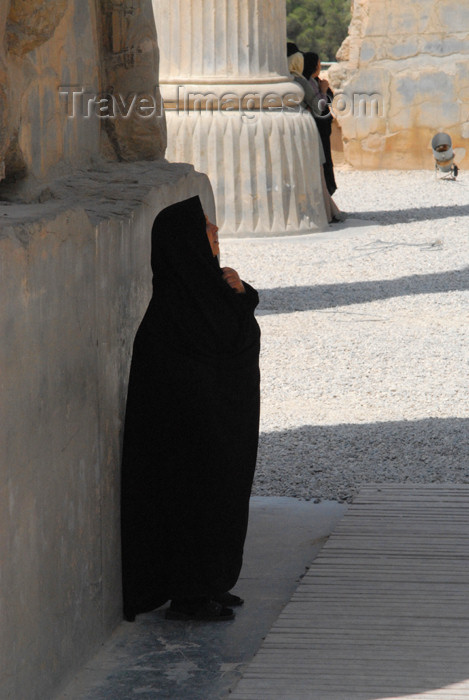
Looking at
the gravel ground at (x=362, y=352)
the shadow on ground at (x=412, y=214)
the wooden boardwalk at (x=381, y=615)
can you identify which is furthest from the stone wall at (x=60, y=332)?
the shadow on ground at (x=412, y=214)

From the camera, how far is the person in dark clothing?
1238 cm

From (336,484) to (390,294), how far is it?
4409 millimetres

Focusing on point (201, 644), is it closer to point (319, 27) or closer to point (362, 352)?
point (362, 352)

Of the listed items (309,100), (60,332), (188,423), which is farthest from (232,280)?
(309,100)

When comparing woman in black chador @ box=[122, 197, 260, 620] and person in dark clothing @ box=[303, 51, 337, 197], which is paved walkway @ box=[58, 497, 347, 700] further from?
person in dark clothing @ box=[303, 51, 337, 197]

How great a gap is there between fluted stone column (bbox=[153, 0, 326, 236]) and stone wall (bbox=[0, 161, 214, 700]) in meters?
7.48

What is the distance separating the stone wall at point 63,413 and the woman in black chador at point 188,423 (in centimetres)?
7

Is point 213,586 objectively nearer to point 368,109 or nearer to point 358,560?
point 358,560

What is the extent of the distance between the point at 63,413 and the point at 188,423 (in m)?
0.54

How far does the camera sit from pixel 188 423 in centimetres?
335

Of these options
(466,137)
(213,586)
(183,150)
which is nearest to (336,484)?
(213,586)

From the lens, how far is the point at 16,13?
303 cm

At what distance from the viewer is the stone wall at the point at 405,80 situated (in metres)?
16.8

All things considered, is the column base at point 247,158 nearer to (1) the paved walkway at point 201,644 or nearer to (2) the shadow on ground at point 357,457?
(2) the shadow on ground at point 357,457
